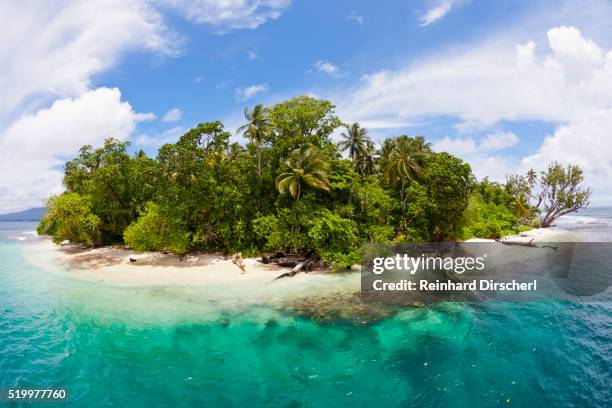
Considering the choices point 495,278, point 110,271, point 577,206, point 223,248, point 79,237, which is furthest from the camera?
point 577,206

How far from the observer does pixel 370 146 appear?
53.8 m

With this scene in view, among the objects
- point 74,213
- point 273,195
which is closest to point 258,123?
point 273,195

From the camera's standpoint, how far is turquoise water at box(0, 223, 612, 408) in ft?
33.6

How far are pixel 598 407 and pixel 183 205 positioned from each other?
29310 mm

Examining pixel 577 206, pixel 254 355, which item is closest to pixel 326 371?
pixel 254 355

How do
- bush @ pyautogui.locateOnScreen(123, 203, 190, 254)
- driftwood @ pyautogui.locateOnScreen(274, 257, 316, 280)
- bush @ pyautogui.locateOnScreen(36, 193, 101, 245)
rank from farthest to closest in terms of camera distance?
bush @ pyautogui.locateOnScreen(36, 193, 101, 245)
bush @ pyautogui.locateOnScreen(123, 203, 190, 254)
driftwood @ pyautogui.locateOnScreen(274, 257, 316, 280)

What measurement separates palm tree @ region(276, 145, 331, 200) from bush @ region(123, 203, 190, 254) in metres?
10.4

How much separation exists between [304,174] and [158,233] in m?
15.3

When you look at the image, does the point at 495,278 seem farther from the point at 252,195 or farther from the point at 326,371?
the point at 252,195

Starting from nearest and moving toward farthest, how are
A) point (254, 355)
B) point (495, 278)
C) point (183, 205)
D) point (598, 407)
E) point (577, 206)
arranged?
1. point (598, 407)
2. point (254, 355)
3. point (495, 278)
4. point (183, 205)
5. point (577, 206)

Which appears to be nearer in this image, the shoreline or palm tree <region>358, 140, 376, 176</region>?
the shoreline

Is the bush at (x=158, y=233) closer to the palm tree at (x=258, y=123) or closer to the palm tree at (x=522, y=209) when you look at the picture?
the palm tree at (x=258, y=123)

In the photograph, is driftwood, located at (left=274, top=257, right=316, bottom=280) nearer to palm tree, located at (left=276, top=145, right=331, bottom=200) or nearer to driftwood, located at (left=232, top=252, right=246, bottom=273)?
driftwood, located at (left=232, top=252, right=246, bottom=273)

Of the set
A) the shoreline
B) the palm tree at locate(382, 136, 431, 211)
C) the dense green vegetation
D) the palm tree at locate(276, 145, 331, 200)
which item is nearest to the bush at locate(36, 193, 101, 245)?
the dense green vegetation
